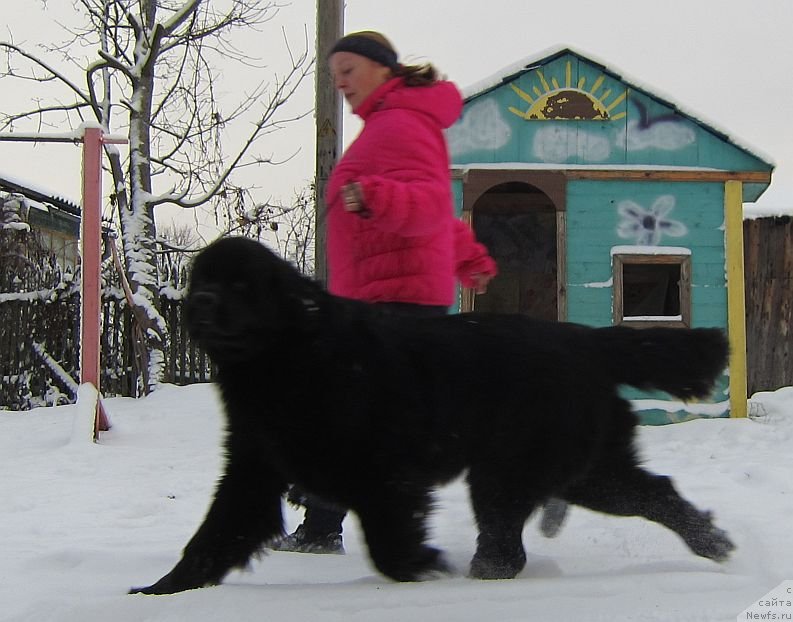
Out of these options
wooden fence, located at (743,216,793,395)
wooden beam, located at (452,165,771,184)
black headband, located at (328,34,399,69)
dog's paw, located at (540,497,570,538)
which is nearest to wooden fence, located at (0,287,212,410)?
wooden beam, located at (452,165,771,184)

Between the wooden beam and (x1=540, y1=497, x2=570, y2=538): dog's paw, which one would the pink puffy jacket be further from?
the wooden beam

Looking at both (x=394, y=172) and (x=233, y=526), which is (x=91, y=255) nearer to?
(x=394, y=172)

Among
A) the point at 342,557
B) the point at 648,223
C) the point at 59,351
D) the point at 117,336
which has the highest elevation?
the point at 648,223

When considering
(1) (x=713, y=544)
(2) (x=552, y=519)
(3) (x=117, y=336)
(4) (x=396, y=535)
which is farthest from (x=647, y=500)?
(3) (x=117, y=336)

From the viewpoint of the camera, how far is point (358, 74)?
2.71 metres

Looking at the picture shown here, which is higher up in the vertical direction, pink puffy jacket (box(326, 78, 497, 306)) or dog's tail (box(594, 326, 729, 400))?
pink puffy jacket (box(326, 78, 497, 306))

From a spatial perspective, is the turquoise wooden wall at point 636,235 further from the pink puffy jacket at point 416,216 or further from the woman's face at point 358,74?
the woman's face at point 358,74

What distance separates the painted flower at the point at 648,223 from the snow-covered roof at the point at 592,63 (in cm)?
76

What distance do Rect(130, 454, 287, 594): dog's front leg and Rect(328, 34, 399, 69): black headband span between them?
4.59ft

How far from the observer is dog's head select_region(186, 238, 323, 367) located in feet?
6.57

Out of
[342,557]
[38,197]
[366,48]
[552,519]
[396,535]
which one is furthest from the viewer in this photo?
[38,197]

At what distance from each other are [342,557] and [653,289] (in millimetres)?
7179

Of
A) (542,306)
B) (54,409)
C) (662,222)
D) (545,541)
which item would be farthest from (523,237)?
(545,541)

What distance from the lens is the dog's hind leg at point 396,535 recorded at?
2.00m
